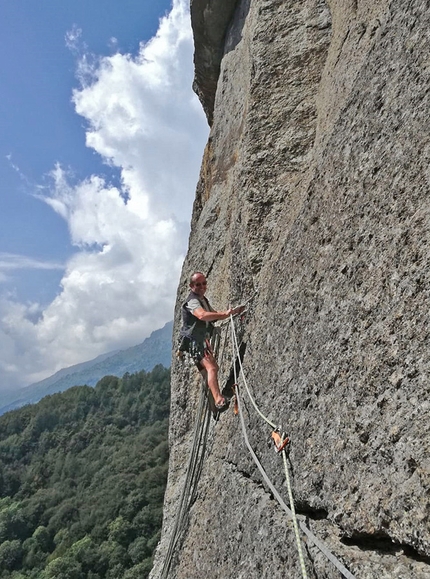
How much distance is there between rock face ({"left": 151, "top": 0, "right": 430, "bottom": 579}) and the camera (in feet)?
8.39

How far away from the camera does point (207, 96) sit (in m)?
15.5

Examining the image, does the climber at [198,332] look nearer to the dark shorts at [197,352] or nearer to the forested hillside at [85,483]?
the dark shorts at [197,352]

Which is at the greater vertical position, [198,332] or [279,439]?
[198,332]

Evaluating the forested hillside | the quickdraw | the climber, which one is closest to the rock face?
the quickdraw

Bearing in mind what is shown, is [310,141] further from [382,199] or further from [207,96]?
[207,96]

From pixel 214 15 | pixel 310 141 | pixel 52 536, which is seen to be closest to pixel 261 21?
pixel 310 141

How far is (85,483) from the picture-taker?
257 feet

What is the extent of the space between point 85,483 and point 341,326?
85.5 m

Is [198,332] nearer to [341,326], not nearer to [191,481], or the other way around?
[191,481]

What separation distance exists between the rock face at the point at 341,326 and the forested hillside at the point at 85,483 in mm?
55493

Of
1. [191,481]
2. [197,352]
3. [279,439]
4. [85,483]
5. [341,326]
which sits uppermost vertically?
[197,352]

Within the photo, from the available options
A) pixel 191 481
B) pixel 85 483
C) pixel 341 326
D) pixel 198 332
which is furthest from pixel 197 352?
pixel 85 483

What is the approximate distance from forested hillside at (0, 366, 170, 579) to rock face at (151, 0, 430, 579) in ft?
182

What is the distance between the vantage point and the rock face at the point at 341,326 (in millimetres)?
2559
